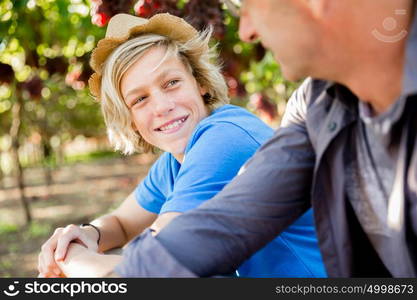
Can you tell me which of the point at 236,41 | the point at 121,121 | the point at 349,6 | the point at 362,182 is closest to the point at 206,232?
the point at 362,182

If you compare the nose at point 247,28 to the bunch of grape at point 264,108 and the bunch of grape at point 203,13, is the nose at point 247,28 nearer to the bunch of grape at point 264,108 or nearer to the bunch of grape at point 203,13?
the bunch of grape at point 203,13

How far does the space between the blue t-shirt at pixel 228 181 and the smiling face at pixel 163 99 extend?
0.78ft

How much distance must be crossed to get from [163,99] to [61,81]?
508 centimetres

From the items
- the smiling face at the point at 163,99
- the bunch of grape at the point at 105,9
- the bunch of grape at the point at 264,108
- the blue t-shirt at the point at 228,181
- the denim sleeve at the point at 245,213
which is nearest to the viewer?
the denim sleeve at the point at 245,213

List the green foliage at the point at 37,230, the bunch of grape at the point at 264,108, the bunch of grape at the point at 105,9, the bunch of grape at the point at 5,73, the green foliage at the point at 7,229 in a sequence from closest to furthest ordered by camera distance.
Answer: the bunch of grape at the point at 105,9 → the bunch of grape at the point at 5,73 → the green foliage at the point at 37,230 → the green foliage at the point at 7,229 → the bunch of grape at the point at 264,108

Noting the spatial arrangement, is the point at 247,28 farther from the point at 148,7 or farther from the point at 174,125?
the point at 148,7

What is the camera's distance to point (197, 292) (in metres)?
1.50

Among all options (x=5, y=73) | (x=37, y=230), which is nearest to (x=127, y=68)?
(x=5, y=73)

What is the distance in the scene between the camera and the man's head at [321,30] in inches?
49.5

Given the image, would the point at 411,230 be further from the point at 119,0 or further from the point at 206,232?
the point at 119,0

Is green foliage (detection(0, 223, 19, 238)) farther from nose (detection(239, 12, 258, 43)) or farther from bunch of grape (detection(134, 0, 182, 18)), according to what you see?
nose (detection(239, 12, 258, 43))

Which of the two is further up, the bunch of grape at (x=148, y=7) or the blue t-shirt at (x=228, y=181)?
the bunch of grape at (x=148, y=7)

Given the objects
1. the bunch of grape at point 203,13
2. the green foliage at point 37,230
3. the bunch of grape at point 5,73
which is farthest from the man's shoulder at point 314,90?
the green foliage at point 37,230

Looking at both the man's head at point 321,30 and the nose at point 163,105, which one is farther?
the nose at point 163,105
